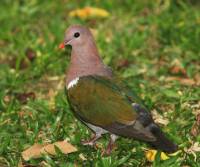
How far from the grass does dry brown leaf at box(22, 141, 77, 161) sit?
59 mm

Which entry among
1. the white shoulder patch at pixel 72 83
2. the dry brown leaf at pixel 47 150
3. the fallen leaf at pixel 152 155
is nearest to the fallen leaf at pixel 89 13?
the white shoulder patch at pixel 72 83

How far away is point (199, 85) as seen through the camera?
7062 mm

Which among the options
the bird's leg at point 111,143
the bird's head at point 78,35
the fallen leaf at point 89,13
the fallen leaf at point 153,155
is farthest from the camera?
the fallen leaf at point 89,13

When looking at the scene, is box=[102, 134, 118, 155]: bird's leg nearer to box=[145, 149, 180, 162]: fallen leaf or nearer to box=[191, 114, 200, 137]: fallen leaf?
box=[145, 149, 180, 162]: fallen leaf

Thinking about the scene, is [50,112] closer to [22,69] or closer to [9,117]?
[9,117]

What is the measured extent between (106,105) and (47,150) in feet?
2.17

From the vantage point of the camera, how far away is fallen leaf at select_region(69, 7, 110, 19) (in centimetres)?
900

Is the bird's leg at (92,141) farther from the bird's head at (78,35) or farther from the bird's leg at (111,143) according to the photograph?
the bird's head at (78,35)

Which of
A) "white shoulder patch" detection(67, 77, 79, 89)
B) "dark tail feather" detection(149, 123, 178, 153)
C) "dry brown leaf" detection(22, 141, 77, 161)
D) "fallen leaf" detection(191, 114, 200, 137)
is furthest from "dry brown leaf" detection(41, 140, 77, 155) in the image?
"fallen leaf" detection(191, 114, 200, 137)

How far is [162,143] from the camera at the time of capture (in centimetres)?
545

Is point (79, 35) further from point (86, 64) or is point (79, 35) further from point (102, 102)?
point (102, 102)

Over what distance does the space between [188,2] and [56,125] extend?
3760mm

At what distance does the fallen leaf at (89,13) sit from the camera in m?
9.00

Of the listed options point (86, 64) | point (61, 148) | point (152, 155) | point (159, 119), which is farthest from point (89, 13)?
point (152, 155)
